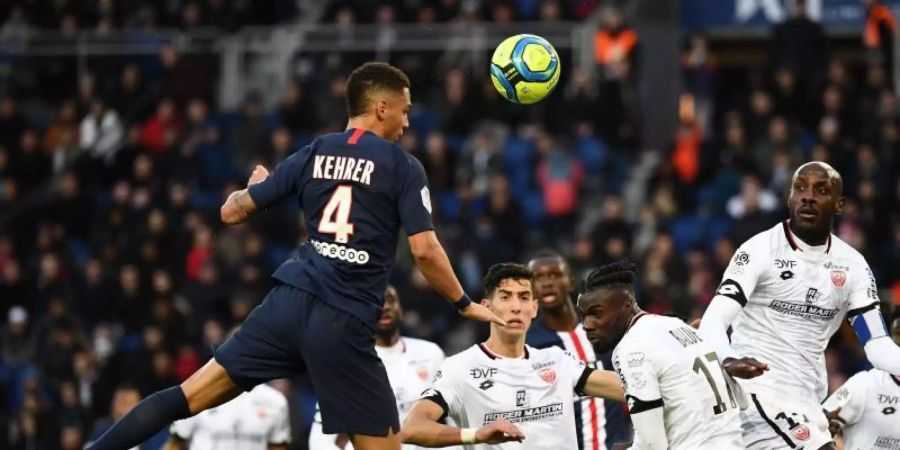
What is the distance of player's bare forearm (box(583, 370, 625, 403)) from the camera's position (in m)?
9.73

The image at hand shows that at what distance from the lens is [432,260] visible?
8141 mm

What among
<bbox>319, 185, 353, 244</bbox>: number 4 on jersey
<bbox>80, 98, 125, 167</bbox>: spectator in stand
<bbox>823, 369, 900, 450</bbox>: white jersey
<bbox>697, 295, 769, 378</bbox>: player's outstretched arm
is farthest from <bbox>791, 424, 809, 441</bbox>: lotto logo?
<bbox>80, 98, 125, 167</bbox>: spectator in stand

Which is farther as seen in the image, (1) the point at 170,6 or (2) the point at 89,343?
(1) the point at 170,6

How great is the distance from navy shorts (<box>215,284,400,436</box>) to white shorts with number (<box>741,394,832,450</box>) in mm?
2353

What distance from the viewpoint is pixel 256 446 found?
44.2 feet

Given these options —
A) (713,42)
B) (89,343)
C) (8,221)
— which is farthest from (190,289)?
(713,42)

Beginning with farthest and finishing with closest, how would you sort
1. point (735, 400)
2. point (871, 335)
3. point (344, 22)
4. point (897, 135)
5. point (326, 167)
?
point (344, 22) < point (897, 135) < point (871, 335) < point (735, 400) < point (326, 167)

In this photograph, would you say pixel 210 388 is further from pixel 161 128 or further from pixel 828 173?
pixel 161 128

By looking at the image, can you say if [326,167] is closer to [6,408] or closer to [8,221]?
[6,408]

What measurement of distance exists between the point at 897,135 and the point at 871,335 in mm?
9515

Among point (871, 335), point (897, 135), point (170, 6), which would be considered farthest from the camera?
point (170, 6)

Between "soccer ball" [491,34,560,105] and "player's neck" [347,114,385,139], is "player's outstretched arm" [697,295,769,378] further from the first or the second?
"player's neck" [347,114,385,139]

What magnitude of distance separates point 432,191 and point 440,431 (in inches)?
446

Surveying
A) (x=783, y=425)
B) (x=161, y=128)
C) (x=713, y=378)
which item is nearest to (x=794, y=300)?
(x=783, y=425)
